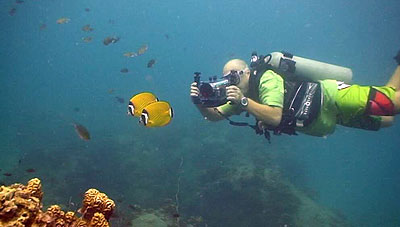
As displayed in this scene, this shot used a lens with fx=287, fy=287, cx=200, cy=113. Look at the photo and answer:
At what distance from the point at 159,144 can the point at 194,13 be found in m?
191

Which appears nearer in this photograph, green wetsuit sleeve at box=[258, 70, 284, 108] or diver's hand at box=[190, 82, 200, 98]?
green wetsuit sleeve at box=[258, 70, 284, 108]

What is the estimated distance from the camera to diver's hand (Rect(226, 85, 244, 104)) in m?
4.70

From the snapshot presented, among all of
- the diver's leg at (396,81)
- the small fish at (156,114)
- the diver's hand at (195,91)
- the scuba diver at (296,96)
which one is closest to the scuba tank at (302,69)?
the scuba diver at (296,96)

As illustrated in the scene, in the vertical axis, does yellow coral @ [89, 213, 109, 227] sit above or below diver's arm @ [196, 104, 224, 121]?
above

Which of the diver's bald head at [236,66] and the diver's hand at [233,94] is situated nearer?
the diver's hand at [233,94]

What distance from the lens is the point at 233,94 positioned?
470 centimetres

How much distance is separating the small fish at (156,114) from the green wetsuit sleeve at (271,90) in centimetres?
168

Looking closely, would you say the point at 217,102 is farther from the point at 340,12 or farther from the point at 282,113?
the point at 340,12

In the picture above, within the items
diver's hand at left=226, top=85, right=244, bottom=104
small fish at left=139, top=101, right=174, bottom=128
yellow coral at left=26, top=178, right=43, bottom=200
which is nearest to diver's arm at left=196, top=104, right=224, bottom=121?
diver's hand at left=226, top=85, right=244, bottom=104

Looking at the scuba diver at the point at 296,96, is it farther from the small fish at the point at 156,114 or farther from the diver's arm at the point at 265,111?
the small fish at the point at 156,114

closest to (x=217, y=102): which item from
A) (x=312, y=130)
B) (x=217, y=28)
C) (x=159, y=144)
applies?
(x=312, y=130)

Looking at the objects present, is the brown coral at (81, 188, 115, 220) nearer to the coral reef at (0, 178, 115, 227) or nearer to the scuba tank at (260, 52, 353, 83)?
the coral reef at (0, 178, 115, 227)

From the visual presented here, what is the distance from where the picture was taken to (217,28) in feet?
623

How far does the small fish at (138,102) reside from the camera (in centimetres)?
441
